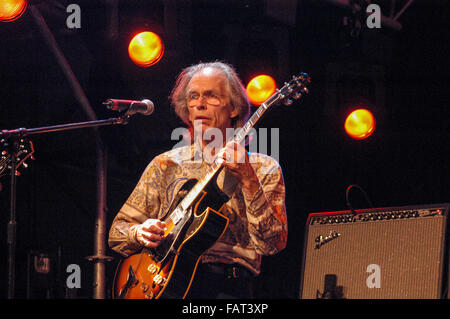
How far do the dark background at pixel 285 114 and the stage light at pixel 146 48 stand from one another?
1.71 ft

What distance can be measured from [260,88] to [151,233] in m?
1.93

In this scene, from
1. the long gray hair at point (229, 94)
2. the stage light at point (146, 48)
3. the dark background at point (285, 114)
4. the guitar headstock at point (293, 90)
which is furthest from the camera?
the dark background at point (285, 114)

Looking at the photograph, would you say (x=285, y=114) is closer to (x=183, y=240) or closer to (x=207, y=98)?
(x=207, y=98)

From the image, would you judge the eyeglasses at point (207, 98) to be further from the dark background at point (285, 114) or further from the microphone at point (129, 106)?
the dark background at point (285, 114)

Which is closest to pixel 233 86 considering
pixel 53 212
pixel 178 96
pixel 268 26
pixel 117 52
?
pixel 178 96

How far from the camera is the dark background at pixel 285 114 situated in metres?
4.15

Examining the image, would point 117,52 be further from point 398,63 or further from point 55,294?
point 398,63

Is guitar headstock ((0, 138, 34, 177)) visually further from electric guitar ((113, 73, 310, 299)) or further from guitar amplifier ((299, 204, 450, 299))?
guitar amplifier ((299, 204, 450, 299))

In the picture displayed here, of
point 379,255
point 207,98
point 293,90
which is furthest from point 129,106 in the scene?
point 379,255

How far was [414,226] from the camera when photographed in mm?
2502

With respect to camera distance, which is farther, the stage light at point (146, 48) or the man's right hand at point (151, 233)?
the stage light at point (146, 48)

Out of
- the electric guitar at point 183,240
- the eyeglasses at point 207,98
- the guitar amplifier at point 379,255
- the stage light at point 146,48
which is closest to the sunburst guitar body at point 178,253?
the electric guitar at point 183,240

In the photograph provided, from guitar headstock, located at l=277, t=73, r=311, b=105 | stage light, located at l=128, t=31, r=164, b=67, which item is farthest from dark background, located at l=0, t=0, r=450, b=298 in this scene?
guitar headstock, located at l=277, t=73, r=311, b=105

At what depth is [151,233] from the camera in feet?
8.09
